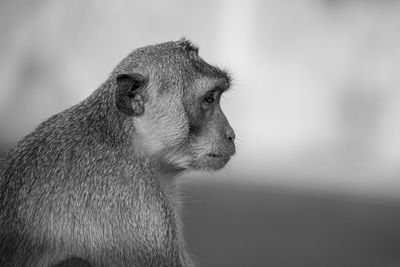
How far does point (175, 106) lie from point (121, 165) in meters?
0.63

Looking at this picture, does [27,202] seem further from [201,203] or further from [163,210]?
[201,203]

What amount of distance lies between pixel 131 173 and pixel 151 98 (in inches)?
23.7

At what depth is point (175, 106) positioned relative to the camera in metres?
8.61

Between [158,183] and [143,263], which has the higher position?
[158,183]

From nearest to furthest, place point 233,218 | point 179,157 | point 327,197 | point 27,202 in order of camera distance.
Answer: point 27,202
point 179,157
point 233,218
point 327,197

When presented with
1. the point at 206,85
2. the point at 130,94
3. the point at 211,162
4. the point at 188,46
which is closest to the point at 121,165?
the point at 130,94

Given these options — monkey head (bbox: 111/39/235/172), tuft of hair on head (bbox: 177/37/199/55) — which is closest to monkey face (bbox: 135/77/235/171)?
monkey head (bbox: 111/39/235/172)

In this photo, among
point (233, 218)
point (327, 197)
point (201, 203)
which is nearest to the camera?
point (233, 218)

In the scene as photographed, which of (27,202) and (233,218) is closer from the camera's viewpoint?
(27,202)

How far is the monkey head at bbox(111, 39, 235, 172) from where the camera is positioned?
8523 mm

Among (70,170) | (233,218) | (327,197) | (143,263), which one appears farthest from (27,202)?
(327,197)

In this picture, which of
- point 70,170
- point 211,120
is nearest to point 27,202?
point 70,170

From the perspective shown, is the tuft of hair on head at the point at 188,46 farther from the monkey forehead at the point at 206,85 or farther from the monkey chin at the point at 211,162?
the monkey chin at the point at 211,162

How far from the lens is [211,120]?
28.8ft
